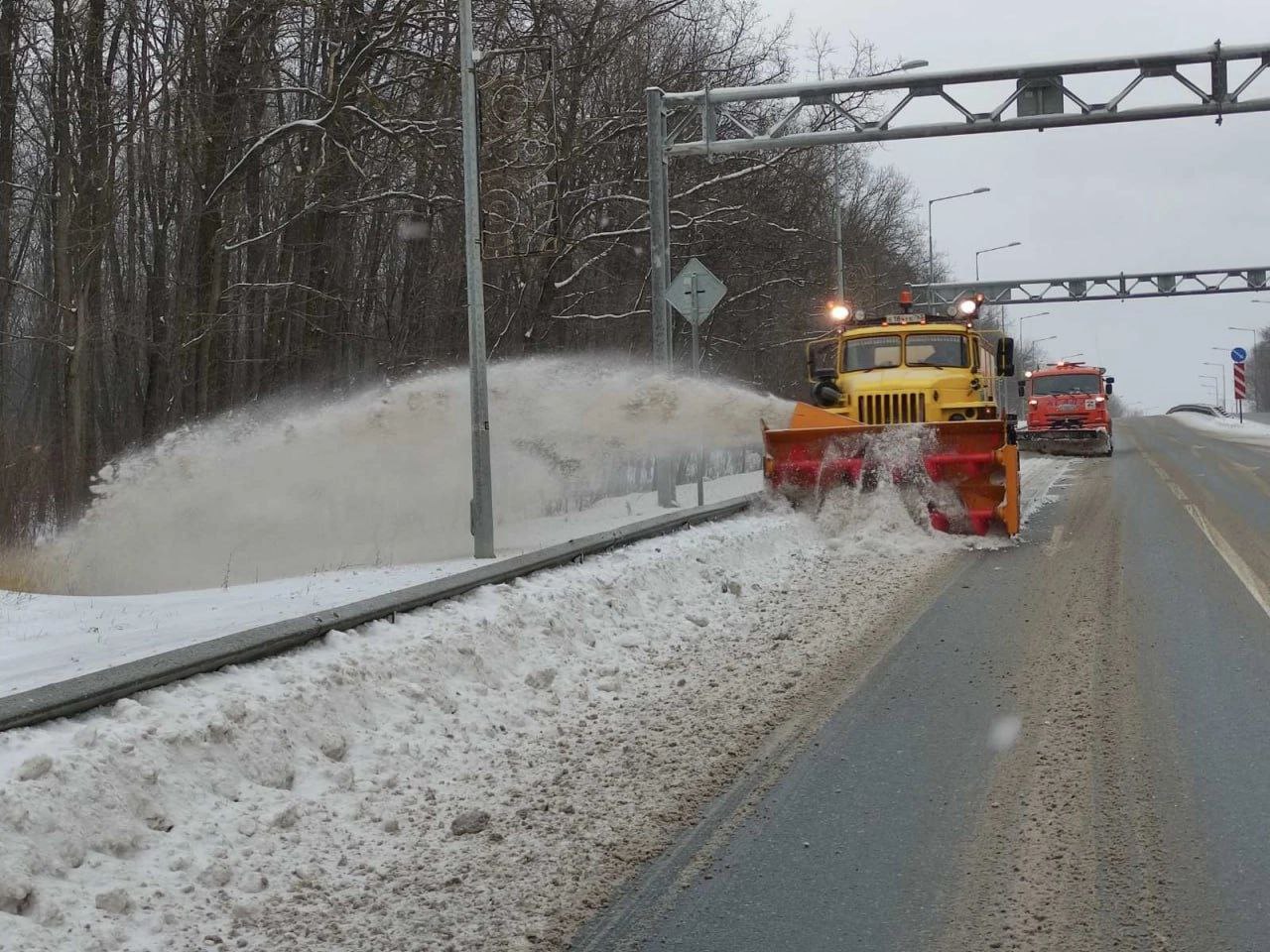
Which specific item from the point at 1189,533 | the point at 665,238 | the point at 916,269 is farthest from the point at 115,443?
the point at 916,269

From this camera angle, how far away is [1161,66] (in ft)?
58.0

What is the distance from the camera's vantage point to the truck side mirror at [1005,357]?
49.9 ft

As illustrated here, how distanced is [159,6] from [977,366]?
12619 millimetres

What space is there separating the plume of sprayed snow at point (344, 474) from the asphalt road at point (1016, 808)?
6.97 m

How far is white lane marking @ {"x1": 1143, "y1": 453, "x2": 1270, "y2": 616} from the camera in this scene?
916 cm

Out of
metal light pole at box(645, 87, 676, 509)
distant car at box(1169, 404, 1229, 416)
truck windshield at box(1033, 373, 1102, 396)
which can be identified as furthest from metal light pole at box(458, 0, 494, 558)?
distant car at box(1169, 404, 1229, 416)

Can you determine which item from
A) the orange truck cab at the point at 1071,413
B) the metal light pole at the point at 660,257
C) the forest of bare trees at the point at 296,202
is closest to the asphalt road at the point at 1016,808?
the metal light pole at the point at 660,257

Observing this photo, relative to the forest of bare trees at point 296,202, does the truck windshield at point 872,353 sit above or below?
below

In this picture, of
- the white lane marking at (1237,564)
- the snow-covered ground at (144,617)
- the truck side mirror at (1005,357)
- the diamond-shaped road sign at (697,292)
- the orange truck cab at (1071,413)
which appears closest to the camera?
the snow-covered ground at (144,617)

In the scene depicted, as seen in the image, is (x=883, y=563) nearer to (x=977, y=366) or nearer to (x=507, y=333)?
(x=977, y=366)

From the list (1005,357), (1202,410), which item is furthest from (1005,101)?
(1202,410)

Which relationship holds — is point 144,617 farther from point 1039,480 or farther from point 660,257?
point 1039,480

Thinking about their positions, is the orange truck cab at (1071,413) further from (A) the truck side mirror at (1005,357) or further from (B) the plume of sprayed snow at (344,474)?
(B) the plume of sprayed snow at (344,474)

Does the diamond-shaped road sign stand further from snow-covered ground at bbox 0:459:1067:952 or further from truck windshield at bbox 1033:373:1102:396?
truck windshield at bbox 1033:373:1102:396
